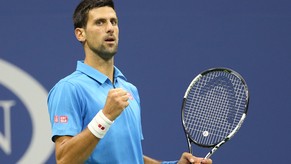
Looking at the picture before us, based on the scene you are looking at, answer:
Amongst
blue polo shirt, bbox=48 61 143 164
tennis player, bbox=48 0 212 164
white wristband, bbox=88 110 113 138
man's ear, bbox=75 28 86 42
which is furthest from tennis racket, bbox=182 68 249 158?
white wristband, bbox=88 110 113 138

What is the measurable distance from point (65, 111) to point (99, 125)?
9.6 inches

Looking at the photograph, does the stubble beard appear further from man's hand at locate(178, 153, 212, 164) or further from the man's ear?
man's hand at locate(178, 153, 212, 164)

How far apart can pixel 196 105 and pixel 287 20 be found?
1697 mm

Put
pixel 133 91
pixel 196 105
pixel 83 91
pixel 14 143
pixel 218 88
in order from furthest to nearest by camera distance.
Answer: pixel 14 143 < pixel 218 88 < pixel 196 105 < pixel 133 91 < pixel 83 91

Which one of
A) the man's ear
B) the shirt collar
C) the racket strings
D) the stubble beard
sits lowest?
the racket strings

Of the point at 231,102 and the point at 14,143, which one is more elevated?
the point at 231,102

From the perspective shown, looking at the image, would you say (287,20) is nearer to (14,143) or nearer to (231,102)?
(231,102)

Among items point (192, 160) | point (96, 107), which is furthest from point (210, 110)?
point (96, 107)

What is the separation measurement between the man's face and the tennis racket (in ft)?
2.42

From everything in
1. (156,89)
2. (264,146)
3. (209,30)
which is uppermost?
(209,30)

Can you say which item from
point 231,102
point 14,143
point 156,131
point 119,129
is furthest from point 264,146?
point 119,129

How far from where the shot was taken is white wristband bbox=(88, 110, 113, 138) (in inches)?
144

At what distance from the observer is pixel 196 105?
4.81 metres

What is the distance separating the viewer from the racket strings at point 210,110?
4668 millimetres
